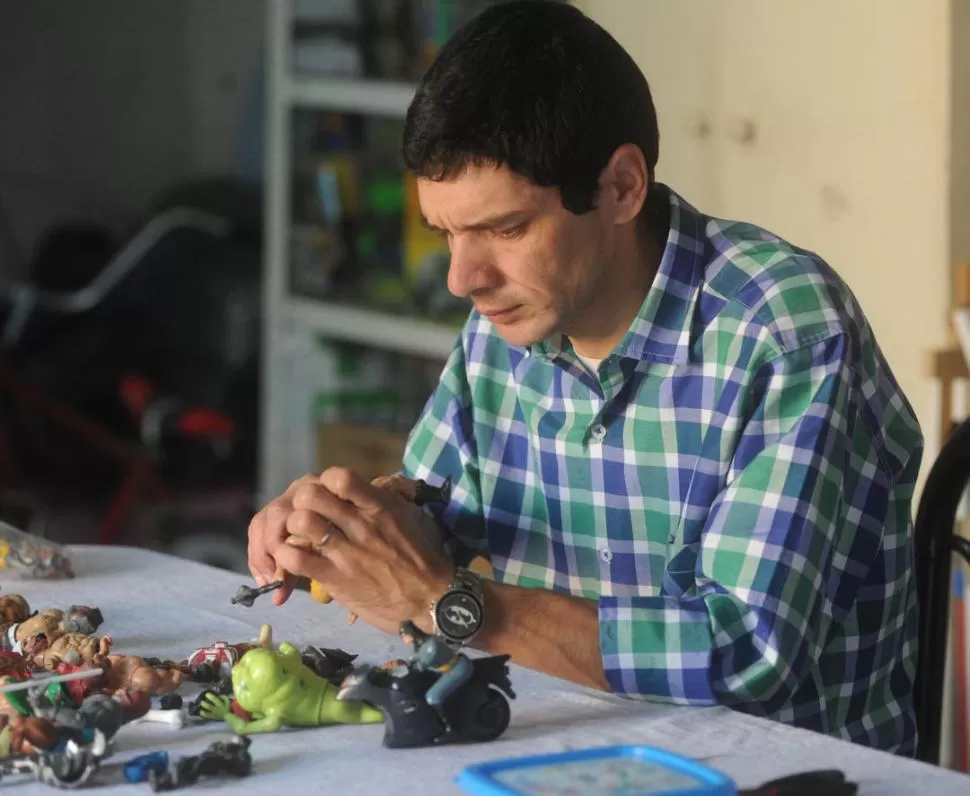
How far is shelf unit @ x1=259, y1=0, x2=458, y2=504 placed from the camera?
319 centimetres

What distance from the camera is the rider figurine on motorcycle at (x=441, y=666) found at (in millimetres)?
1062

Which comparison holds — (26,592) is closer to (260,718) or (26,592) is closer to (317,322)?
(260,718)

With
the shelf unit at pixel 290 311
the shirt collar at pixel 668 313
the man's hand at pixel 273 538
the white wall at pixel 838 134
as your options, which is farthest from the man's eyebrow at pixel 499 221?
the shelf unit at pixel 290 311

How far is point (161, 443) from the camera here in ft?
12.7

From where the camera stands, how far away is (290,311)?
3445mm

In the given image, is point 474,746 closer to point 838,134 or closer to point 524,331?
point 524,331

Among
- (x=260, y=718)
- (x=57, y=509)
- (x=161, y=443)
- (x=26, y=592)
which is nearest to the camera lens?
(x=260, y=718)

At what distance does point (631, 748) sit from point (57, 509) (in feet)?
11.4

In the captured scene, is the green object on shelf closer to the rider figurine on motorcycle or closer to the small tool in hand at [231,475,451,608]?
the small tool in hand at [231,475,451,608]

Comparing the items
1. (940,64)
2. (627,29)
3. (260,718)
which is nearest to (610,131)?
(260,718)

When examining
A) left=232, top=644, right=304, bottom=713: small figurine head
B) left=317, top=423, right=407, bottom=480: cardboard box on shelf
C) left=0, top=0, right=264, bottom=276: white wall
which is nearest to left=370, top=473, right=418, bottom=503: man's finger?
left=232, top=644, right=304, bottom=713: small figurine head

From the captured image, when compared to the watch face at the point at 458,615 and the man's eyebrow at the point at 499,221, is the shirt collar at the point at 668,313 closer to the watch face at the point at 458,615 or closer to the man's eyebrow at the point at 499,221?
the man's eyebrow at the point at 499,221

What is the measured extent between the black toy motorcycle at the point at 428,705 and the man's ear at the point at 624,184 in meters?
0.48

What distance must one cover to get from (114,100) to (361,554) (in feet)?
11.9
